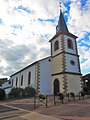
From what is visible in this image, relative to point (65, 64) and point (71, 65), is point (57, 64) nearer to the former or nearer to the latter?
point (65, 64)

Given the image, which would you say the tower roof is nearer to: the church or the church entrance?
the church

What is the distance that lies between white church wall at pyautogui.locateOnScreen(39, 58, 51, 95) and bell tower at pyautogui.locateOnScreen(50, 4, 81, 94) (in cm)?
85

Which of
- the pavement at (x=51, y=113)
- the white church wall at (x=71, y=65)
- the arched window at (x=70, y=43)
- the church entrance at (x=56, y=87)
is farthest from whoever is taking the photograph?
the arched window at (x=70, y=43)

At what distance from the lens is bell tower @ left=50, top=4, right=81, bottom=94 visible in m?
24.1

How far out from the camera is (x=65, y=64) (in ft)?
81.4

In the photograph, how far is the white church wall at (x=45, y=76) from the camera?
2606 centimetres

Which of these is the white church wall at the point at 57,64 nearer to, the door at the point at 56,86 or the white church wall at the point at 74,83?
the door at the point at 56,86

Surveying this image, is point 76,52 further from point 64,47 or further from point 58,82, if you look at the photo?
point 58,82

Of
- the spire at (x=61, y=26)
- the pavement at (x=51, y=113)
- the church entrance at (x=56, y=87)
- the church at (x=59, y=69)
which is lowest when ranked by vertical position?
the pavement at (x=51, y=113)

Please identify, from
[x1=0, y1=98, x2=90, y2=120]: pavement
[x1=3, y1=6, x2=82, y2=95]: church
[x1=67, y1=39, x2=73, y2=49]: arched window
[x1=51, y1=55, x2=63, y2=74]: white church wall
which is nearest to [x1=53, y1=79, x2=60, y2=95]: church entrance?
[x1=3, y1=6, x2=82, y2=95]: church

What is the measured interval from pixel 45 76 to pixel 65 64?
4160 mm

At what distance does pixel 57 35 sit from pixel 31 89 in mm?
10239

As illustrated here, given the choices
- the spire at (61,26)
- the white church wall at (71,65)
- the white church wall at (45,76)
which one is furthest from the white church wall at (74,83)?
the spire at (61,26)

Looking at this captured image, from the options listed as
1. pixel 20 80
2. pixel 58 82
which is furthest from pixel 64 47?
pixel 20 80
